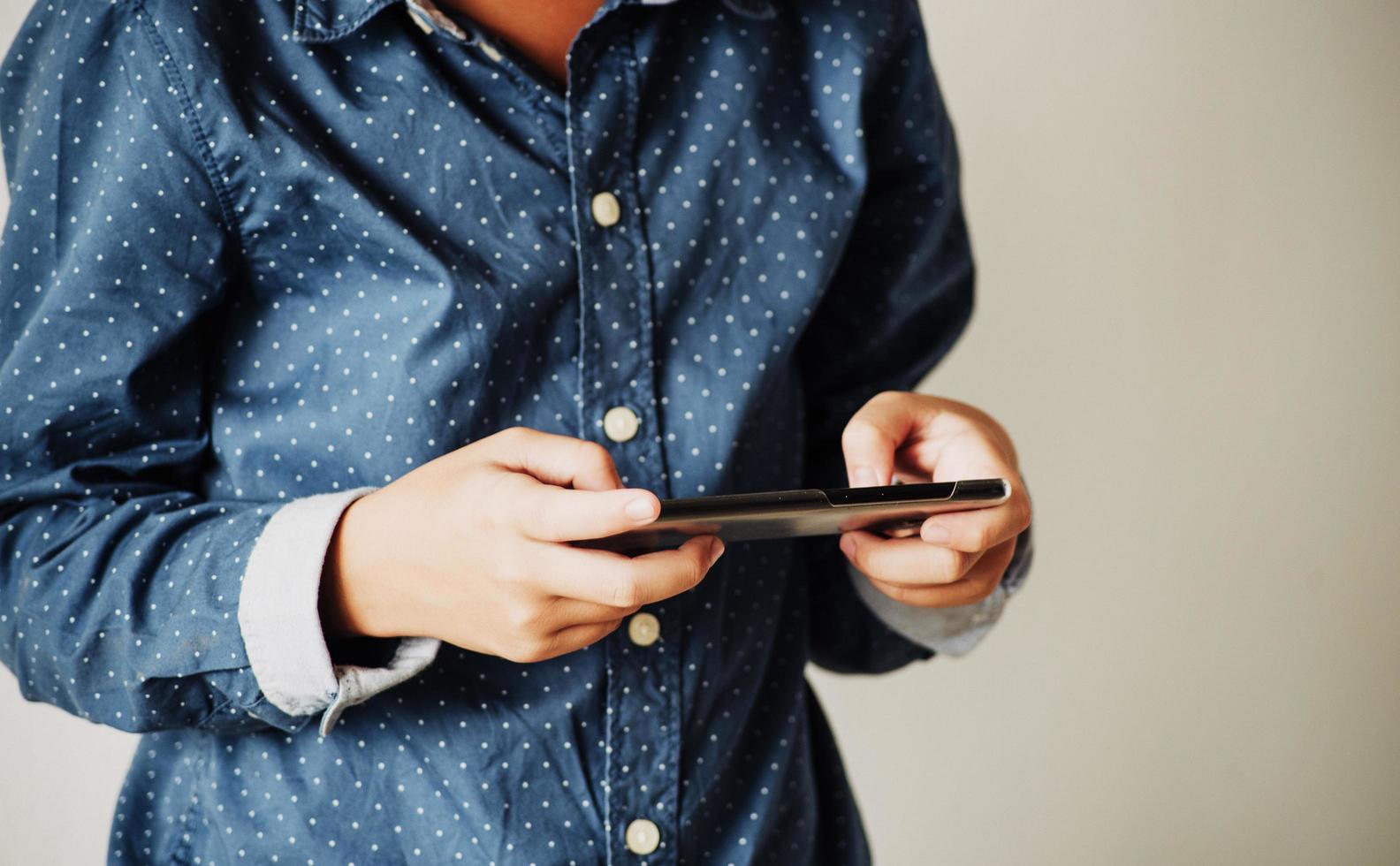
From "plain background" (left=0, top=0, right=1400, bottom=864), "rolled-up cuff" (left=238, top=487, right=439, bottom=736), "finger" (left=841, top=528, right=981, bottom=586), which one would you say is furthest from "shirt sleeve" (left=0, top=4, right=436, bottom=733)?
"plain background" (left=0, top=0, right=1400, bottom=864)

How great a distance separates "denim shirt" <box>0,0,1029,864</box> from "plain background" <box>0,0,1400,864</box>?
0.58 meters

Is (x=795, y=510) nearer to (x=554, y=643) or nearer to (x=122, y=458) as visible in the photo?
(x=554, y=643)

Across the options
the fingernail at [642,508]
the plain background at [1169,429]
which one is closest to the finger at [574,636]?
the fingernail at [642,508]

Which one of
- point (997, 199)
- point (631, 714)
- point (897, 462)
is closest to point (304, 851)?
point (631, 714)

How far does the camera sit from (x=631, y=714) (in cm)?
55

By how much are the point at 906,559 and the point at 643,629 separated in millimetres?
141

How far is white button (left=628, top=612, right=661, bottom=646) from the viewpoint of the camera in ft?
1.80

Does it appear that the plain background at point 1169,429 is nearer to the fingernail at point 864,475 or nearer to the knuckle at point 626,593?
the fingernail at point 864,475

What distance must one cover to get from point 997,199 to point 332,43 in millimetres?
816

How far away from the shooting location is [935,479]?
1.89ft

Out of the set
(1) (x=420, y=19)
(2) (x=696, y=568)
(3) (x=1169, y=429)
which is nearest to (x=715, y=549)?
(2) (x=696, y=568)

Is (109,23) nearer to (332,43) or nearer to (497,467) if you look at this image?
(332,43)

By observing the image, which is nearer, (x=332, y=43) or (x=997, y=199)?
(x=332, y=43)

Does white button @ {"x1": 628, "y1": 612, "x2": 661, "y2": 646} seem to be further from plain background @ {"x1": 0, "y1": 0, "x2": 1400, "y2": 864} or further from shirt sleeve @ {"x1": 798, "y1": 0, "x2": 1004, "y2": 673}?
plain background @ {"x1": 0, "y1": 0, "x2": 1400, "y2": 864}
